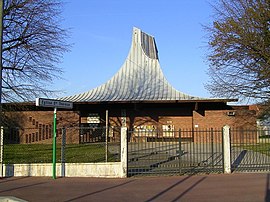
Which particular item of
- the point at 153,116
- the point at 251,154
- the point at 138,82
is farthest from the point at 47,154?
the point at 138,82

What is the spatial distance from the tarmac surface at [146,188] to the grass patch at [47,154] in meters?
2.47

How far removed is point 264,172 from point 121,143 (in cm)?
566

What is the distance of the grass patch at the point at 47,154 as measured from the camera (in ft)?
54.2

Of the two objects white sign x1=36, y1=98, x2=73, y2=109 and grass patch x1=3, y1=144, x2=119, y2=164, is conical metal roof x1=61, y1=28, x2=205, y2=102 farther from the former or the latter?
white sign x1=36, y1=98, x2=73, y2=109

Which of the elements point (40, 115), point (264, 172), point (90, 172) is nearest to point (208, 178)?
point (264, 172)

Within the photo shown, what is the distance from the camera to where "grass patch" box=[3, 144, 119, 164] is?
16531 millimetres

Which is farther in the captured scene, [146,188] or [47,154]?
[47,154]

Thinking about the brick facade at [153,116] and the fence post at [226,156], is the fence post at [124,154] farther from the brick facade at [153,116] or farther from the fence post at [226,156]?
the brick facade at [153,116]

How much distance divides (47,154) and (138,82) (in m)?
23.1

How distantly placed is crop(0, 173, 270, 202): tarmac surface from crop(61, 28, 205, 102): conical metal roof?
21.9 meters

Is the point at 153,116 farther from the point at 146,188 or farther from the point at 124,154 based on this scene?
the point at 146,188

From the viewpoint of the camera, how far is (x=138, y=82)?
41.6 metres

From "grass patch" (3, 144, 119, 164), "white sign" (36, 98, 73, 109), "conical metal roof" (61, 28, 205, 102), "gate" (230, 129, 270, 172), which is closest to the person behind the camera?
"white sign" (36, 98, 73, 109)

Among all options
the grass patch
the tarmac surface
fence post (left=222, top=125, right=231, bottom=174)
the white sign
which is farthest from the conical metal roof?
the tarmac surface
